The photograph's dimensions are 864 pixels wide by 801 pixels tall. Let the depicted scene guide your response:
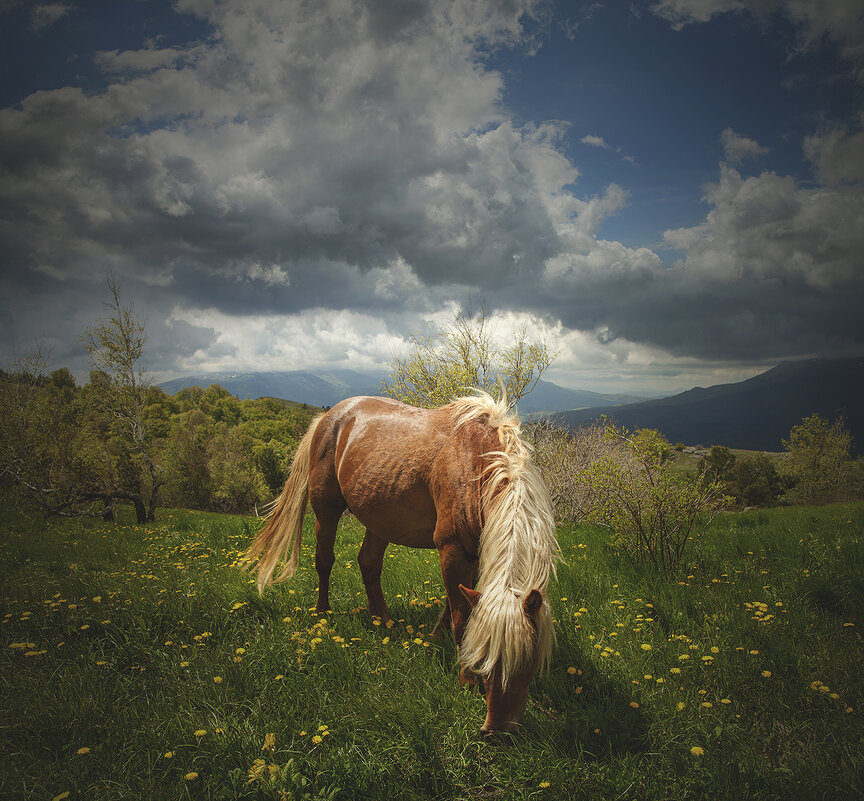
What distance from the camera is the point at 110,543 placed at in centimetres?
767

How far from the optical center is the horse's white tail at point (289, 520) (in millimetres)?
5227

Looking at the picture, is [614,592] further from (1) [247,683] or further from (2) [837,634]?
(1) [247,683]

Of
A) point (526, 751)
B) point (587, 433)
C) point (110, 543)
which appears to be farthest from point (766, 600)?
point (587, 433)

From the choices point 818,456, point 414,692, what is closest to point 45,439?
point 414,692

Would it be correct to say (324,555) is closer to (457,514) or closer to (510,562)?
(457,514)

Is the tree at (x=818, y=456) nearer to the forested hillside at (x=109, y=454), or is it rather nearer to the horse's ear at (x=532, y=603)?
the forested hillside at (x=109, y=454)

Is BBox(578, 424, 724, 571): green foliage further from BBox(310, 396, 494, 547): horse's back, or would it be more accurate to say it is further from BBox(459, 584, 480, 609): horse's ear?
BBox(459, 584, 480, 609): horse's ear

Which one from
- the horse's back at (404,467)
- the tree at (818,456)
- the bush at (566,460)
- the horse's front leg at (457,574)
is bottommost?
the tree at (818,456)

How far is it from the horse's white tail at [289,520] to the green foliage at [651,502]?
3.78 m

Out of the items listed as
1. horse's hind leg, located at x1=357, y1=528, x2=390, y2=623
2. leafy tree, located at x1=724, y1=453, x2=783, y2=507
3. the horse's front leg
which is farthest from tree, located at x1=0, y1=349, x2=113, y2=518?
leafy tree, located at x1=724, y1=453, x2=783, y2=507

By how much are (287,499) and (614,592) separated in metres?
4.04

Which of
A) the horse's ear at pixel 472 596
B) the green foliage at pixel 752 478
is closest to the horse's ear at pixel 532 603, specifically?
the horse's ear at pixel 472 596

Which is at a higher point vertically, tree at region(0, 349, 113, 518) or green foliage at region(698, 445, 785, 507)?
tree at region(0, 349, 113, 518)

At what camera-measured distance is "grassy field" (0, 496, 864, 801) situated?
95.9 inches
